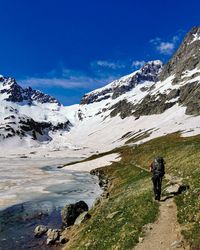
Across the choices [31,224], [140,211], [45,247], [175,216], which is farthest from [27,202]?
[175,216]

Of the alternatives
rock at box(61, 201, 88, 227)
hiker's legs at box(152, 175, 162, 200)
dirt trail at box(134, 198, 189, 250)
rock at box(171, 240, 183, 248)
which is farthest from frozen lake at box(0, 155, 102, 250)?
rock at box(171, 240, 183, 248)

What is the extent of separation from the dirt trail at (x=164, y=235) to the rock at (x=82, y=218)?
1059 centimetres

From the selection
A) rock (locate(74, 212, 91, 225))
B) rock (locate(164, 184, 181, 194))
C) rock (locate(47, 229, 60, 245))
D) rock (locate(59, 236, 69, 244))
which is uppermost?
rock (locate(164, 184, 181, 194))

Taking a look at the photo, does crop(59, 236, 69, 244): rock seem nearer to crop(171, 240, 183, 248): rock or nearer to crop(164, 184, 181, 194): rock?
crop(164, 184, 181, 194): rock

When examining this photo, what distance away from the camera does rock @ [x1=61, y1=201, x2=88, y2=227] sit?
38.3 meters

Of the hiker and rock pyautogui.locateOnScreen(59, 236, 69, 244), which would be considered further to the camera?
rock pyautogui.locateOnScreen(59, 236, 69, 244)

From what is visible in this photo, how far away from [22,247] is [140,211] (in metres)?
10.7

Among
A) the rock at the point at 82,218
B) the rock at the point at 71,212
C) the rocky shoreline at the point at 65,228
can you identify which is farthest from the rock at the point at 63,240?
the rock at the point at 71,212

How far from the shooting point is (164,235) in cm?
2327

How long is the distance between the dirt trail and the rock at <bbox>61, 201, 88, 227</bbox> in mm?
12817

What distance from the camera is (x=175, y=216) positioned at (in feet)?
85.9

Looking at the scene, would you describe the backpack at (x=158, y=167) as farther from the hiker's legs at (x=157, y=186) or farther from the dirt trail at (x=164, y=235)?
the dirt trail at (x=164, y=235)

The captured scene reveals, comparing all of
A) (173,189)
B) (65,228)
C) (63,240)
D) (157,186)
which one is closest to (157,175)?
(157,186)

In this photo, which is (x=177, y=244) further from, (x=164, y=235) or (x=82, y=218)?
(x=82, y=218)
